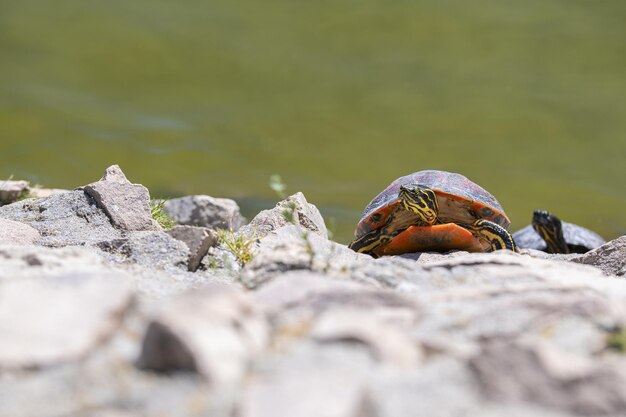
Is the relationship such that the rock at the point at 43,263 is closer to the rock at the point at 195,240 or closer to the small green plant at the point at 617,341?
the rock at the point at 195,240

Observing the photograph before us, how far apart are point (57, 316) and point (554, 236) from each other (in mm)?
6426

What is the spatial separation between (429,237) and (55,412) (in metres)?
3.21

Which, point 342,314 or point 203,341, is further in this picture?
point 342,314

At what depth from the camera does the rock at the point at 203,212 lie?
21.3 ft

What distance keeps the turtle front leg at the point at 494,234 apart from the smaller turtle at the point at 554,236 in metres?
3.26

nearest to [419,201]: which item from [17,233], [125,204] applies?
[125,204]

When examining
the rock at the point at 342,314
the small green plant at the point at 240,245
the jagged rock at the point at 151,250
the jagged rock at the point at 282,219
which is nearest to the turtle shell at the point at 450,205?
the jagged rock at the point at 282,219

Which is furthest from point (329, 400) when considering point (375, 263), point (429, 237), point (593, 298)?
point (429, 237)

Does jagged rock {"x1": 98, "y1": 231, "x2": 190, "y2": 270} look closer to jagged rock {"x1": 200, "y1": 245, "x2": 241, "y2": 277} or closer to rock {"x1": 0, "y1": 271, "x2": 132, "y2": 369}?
jagged rock {"x1": 200, "y1": 245, "x2": 241, "y2": 277}

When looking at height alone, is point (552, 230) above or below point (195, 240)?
above

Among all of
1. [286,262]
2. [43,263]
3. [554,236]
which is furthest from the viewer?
[554,236]

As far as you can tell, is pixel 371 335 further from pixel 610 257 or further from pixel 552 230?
pixel 552 230

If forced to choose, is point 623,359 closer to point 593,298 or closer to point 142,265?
point 593,298

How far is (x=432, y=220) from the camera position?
4.58 meters
